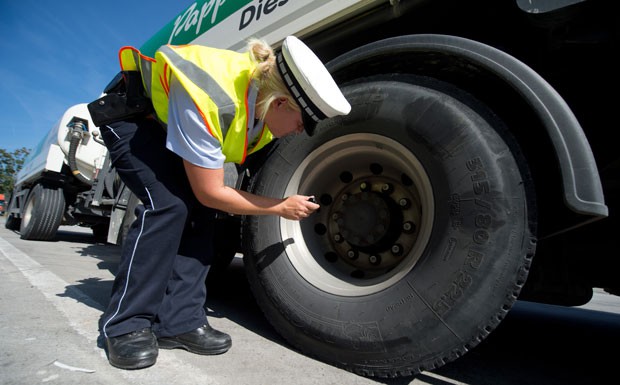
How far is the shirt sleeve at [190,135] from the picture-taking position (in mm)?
1146

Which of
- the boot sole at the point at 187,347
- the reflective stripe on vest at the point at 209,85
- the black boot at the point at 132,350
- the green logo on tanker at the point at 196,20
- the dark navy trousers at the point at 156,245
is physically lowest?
the boot sole at the point at 187,347

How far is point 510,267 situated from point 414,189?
21.8 inches

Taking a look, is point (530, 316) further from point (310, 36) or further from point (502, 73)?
point (310, 36)

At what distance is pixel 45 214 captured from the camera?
17.3 feet

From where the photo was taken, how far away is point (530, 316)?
10.2ft

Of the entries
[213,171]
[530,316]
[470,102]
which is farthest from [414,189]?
[530,316]

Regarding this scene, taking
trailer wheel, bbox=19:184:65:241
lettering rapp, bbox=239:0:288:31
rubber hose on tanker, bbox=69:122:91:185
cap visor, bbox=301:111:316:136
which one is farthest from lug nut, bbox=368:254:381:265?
trailer wheel, bbox=19:184:65:241

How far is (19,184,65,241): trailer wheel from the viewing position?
17.2 feet

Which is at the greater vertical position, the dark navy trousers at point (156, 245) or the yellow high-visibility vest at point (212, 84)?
the yellow high-visibility vest at point (212, 84)

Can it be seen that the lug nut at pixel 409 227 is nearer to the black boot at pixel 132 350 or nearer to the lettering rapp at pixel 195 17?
the black boot at pixel 132 350

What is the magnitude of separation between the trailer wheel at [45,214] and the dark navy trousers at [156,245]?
5065 mm

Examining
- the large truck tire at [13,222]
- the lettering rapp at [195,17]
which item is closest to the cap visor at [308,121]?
the lettering rapp at [195,17]

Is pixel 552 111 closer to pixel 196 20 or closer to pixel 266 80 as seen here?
pixel 266 80

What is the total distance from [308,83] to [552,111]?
751mm
